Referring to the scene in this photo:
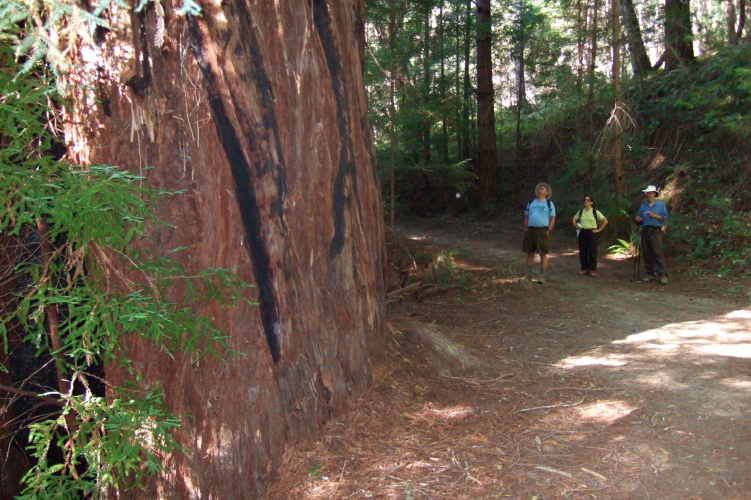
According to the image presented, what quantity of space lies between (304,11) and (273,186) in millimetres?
1354

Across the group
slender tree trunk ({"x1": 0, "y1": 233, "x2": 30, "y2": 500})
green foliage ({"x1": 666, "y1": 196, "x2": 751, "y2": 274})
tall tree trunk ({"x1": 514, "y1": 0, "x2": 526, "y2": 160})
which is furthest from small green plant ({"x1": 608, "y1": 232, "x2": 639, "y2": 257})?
slender tree trunk ({"x1": 0, "y1": 233, "x2": 30, "y2": 500})

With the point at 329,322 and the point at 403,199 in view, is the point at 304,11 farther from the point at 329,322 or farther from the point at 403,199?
the point at 403,199

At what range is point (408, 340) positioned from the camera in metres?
5.75

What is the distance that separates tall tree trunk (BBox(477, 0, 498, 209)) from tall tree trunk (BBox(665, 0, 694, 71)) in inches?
193

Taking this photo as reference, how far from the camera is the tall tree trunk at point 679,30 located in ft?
49.4

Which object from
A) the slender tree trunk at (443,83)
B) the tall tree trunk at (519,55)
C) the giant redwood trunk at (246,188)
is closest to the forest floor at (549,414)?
the giant redwood trunk at (246,188)

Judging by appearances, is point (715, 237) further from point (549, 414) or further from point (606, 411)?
point (549, 414)

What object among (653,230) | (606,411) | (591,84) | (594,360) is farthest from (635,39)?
(606,411)

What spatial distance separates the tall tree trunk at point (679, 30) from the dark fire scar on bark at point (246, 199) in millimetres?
14223

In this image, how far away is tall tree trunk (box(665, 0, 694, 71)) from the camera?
49.4 feet

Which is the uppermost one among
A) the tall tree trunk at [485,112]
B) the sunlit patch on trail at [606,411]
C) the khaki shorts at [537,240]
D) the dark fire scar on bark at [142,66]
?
the tall tree trunk at [485,112]

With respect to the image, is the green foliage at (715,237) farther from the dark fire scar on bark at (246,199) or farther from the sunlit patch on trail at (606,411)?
the dark fire scar on bark at (246,199)

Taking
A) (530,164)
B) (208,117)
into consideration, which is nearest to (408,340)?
(208,117)

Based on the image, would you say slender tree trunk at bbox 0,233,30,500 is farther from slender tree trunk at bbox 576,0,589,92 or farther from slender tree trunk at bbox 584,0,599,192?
slender tree trunk at bbox 576,0,589,92
